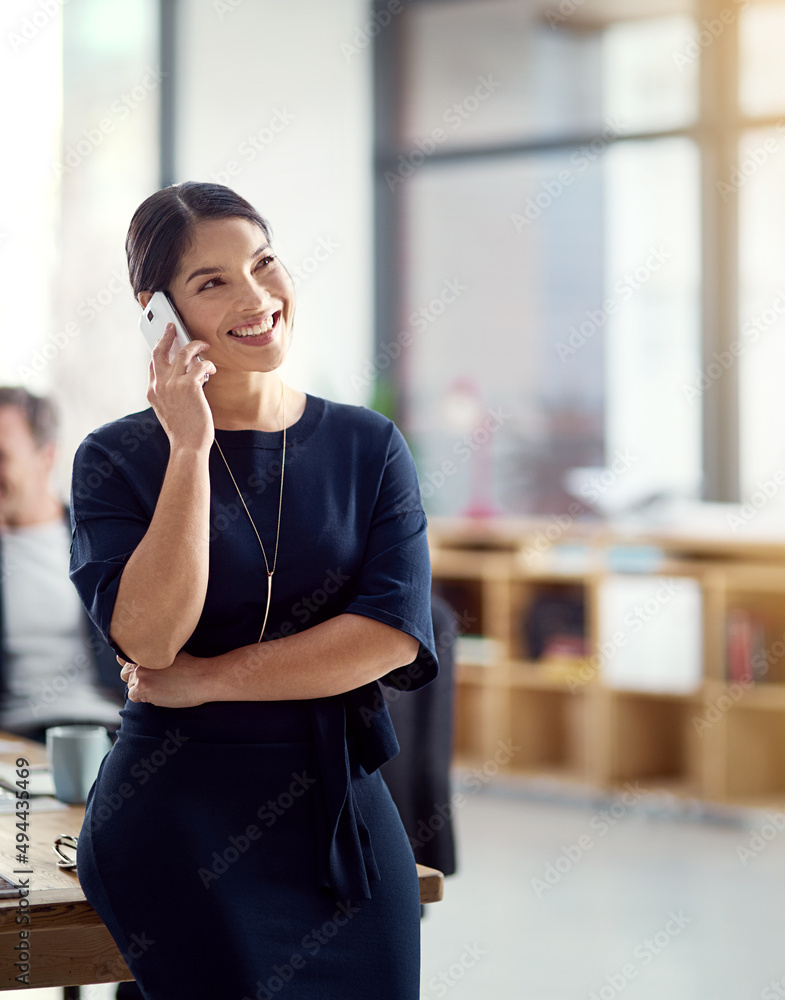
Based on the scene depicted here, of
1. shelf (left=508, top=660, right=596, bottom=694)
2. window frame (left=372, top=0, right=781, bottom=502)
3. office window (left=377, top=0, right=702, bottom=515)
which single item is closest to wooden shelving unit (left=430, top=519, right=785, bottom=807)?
shelf (left=508, top=660, right=596, bottom=694)

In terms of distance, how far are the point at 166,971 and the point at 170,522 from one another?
504mm

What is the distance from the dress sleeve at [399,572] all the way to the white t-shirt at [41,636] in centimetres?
131

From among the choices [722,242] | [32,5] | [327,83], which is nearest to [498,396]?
[722,242]

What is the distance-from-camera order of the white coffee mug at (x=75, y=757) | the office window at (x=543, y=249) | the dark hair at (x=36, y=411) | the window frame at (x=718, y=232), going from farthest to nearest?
the office window at (x=543, y=249)
the window frame at (x=718, y=232)
the dark hair at (x=36, y=411)
the white coffee mug at (x=75, y=757)

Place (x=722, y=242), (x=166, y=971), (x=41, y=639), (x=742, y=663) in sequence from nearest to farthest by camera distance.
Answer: (x=166, y=971), (x=41, y=639), (x=742, y=663), (x=722, y=242)

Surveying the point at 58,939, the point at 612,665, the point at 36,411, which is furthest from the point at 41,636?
the point at 612,665

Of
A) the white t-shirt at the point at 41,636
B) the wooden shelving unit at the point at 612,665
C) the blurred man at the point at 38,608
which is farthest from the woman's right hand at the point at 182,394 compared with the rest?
the wooden shelving unit at the point at 612,665

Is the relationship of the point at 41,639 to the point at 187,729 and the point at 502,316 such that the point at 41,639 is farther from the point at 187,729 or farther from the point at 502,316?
the point at 502,316

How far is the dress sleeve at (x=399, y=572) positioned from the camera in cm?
158

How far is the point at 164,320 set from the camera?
1587 millimetres

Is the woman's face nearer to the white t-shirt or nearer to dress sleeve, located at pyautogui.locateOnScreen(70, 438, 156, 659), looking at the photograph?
dress sleeve, located at pyautogui.locateOnScreen(70, 438, 156, 659)

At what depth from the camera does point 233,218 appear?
1607mm

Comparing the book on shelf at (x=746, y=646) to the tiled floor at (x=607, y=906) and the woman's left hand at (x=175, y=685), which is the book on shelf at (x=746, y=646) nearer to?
the tiled floor at (x=607, y=906)

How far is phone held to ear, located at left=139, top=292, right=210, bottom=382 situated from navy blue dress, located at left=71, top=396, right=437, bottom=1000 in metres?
0.10
